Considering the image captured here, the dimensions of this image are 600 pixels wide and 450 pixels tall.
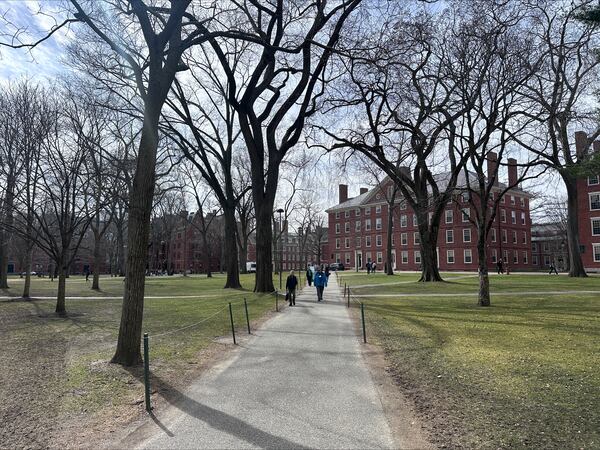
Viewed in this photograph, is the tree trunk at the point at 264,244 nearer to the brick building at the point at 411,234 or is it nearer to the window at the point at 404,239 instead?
the brick building at the point at 411,234

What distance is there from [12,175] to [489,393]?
21.3 metres

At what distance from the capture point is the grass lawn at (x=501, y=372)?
5398mm

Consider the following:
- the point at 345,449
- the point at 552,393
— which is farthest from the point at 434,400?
the point at 345,449

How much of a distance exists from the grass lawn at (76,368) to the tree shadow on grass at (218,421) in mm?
271

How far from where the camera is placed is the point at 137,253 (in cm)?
910

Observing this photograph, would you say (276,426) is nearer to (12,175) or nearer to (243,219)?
(12,175)

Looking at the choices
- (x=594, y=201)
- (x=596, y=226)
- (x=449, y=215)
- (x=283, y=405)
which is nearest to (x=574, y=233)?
(x=596, y=226)

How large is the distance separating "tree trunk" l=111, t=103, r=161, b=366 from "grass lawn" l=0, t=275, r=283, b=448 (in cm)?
47

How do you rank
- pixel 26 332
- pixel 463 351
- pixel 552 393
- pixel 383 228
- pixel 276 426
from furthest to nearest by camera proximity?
1. pixel 383 228
2. pixel 26 332
3. pixel 463 351
4. pixel 552 393
5. pixel 276 426

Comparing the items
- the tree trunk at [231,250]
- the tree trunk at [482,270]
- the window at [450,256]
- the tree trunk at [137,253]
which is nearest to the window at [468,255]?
the window at [450,256]

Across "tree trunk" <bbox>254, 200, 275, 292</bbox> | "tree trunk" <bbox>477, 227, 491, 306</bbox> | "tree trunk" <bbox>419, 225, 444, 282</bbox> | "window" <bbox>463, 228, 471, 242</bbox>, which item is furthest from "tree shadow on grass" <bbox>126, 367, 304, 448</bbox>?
"window" <bbox>463, 228, 471, 242</bbox>

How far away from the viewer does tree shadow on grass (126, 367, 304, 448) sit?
515 centimetres

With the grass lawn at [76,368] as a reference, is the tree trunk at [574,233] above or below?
above

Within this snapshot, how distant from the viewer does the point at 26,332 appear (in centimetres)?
1343
